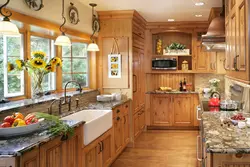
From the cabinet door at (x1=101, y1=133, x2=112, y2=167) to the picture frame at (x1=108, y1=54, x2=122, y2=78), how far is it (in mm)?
1650

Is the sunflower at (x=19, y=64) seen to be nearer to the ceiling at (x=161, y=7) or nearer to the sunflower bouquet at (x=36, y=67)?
the sunflower bouquet at (x=36, y=67)

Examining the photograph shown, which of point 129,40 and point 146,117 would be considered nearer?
point 129,40

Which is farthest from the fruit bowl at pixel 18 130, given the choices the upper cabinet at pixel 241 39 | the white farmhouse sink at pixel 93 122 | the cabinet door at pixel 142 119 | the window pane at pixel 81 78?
the cabinet door at pixel 142 119

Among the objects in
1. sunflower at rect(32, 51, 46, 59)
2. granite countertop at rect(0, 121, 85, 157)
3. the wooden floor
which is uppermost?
sunflower at rect(32, 51, 46, 59)

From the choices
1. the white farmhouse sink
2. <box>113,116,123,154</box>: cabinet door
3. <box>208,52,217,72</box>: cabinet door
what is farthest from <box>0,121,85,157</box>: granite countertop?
<box>208,52,217,72</box>: cabinet door

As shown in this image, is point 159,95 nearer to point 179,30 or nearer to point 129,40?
point 179,30

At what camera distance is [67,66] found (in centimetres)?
452

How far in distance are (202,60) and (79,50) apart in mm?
3132

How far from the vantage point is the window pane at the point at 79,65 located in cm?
478

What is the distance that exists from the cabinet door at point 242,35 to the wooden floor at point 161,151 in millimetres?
2503

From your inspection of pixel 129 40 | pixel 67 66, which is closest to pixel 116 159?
pixel 67 66

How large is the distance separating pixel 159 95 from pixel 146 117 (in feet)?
1.99

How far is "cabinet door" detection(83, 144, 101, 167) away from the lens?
116 inches

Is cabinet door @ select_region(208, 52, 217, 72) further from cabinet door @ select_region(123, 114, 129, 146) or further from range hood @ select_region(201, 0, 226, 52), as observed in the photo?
cabinet door @ select_region(123, 114, 129, 146)
